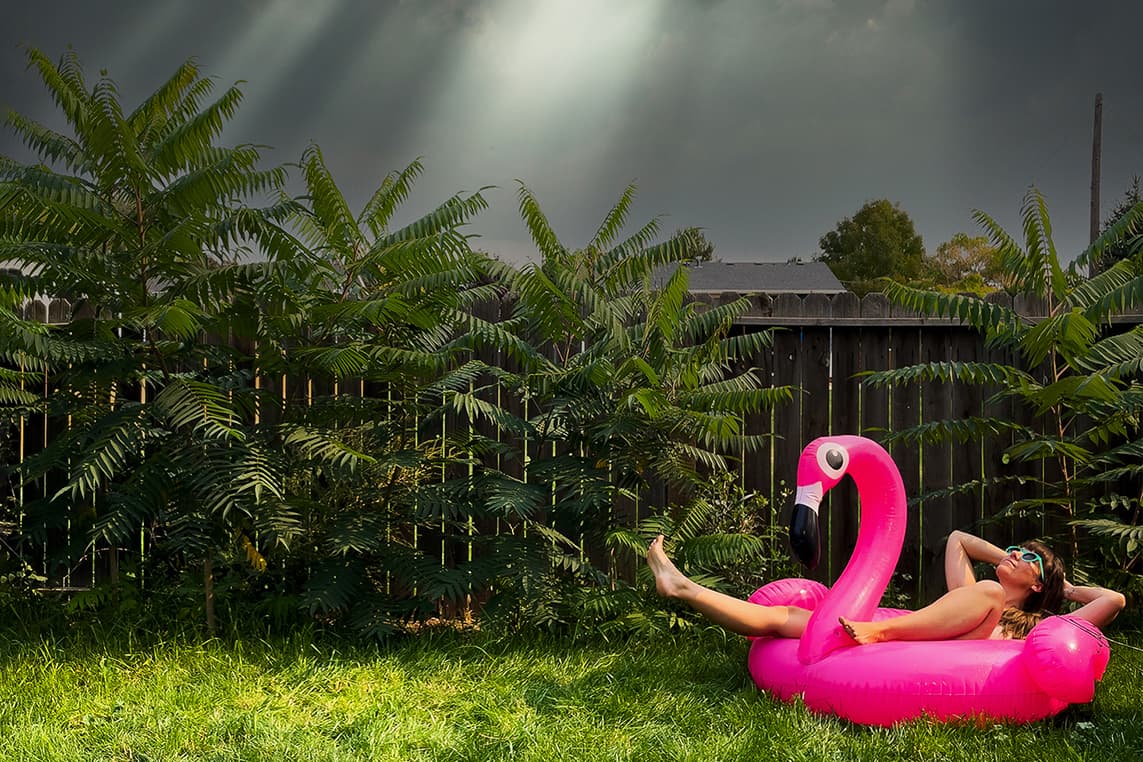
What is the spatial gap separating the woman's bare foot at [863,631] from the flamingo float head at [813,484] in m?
0.25

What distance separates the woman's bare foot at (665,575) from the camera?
12.4 feet

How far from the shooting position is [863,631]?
3525 millimetres

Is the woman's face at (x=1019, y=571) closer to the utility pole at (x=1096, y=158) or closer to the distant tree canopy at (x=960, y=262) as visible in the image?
the utility pole at (x=1096, y=158)

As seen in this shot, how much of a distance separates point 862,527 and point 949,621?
528mm

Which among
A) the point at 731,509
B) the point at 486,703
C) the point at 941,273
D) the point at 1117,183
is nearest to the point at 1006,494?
the point at 731,509

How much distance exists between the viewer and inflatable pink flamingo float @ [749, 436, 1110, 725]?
127 inches

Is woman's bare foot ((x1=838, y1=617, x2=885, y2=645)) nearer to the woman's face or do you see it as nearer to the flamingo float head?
the flamingo float head

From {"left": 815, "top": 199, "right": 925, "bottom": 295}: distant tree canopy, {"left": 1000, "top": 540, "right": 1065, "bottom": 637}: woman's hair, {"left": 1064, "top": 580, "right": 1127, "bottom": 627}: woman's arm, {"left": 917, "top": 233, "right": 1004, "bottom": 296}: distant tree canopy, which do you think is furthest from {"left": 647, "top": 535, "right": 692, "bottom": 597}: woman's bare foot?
{"left": 917, "top": 233, "right": 1004, "bottom": 296}: distant tree canopy

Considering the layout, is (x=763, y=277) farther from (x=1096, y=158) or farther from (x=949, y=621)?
(x=949, y=621)

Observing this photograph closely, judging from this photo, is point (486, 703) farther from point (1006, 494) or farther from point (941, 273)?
point (941, 273)

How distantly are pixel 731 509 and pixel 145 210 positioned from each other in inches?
137

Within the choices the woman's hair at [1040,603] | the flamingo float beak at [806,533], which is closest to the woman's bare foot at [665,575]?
the flamingo float beak at [806,533]

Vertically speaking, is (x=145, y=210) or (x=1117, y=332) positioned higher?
(x=145, y=210)

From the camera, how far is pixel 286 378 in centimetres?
561
